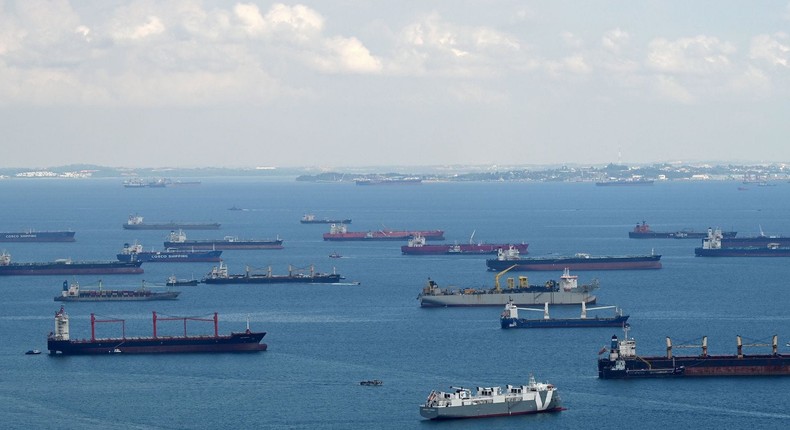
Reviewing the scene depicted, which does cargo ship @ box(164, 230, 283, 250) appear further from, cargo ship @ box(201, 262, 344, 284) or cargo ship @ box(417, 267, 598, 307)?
cargo ship @ box(417, 267, 598, 307)

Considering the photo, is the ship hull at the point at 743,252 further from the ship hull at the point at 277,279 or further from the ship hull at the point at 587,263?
the ship hull at the point at 277,279

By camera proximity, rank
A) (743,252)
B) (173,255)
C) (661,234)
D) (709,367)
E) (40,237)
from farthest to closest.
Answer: (40,237), (661,234), (173,255), (743,252), (709,367)

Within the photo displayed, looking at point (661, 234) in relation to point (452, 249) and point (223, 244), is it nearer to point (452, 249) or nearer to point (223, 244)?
point (452, 249)

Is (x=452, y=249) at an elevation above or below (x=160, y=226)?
below

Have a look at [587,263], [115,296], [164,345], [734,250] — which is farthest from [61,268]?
[734,250]

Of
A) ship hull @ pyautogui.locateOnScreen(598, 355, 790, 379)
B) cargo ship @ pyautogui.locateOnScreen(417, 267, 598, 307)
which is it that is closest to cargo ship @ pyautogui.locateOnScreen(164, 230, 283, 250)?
cargo ship @ pyautogui.locateOnScreen(417, 267, 598, 307)
